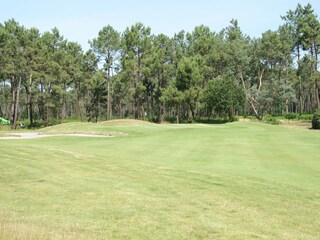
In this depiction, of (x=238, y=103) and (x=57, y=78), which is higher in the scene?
(x=57, y=78)

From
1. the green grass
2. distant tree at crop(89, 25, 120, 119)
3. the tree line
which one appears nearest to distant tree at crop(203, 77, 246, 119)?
the tree line

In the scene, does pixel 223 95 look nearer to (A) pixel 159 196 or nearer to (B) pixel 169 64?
(B) pixel 169 64

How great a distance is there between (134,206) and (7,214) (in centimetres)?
274

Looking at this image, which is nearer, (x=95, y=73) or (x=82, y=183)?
(x=82, y=183)

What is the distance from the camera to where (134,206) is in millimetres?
8828

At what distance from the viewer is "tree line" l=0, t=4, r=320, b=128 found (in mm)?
65125

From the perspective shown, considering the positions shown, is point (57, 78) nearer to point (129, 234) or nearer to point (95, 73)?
point (95, 73)

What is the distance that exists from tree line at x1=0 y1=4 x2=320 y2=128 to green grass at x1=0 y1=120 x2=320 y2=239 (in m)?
49.9

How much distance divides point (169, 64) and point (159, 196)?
70.1 meters

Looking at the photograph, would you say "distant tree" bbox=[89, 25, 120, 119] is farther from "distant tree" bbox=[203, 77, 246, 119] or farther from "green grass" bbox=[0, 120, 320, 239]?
"green grass" bbox=[0, 120, 320, 239]

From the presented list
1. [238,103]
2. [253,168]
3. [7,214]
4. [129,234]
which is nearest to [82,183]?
[7,214]

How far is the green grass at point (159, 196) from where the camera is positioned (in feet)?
23.5

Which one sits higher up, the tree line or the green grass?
the tree line

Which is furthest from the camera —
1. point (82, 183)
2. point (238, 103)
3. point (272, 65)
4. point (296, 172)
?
point (272, 65)
